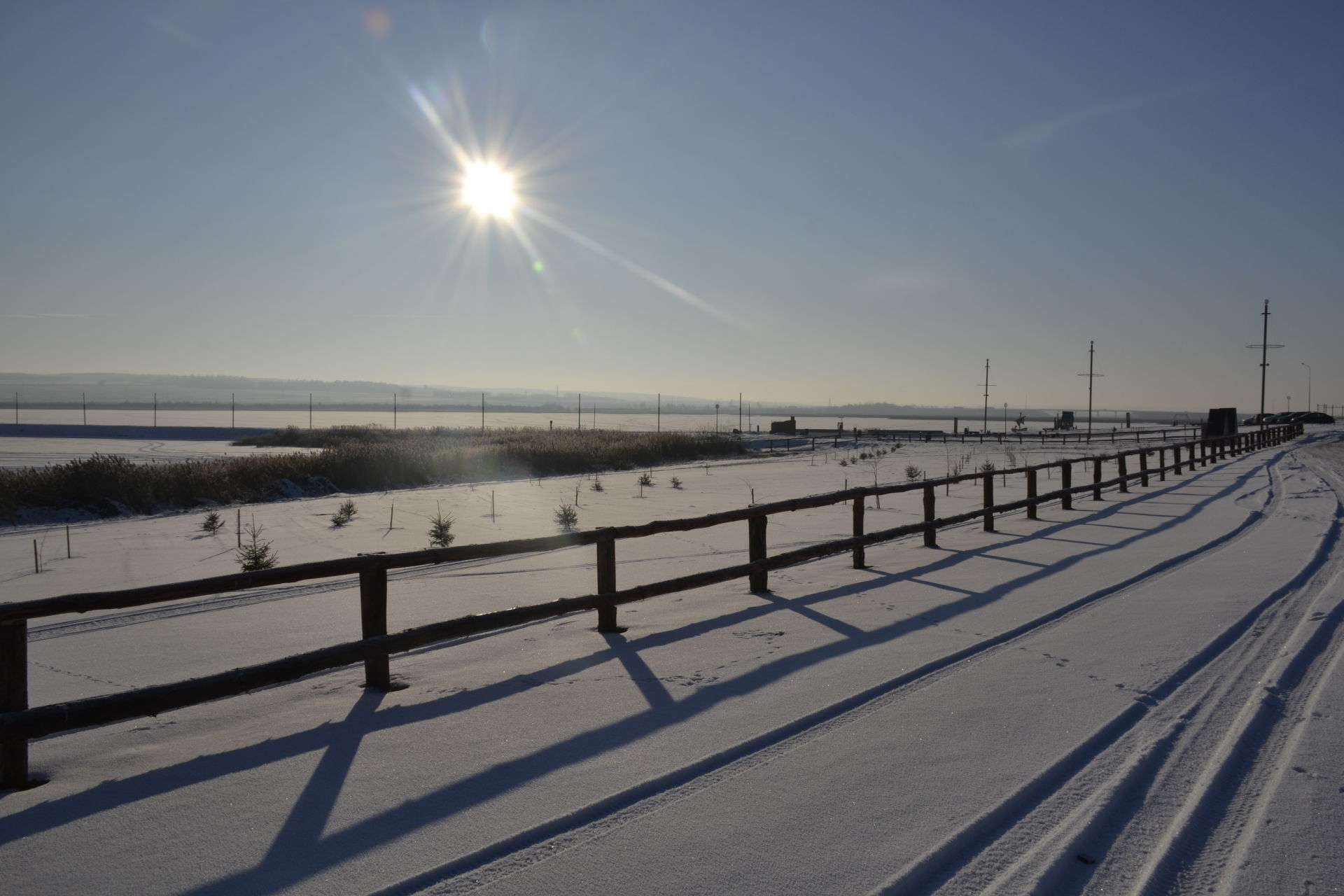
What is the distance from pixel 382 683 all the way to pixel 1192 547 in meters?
10.9

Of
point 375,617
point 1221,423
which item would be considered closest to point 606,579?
point 375,617

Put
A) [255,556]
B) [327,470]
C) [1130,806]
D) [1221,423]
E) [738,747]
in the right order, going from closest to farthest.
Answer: [1130,806] → [738,747] → [255,556] → [327,470] → [1221,423]

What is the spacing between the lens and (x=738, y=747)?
15.2ft

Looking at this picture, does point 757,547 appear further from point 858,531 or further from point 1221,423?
point 1221,423

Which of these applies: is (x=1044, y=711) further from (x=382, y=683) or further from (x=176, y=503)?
(x=176, y=503)

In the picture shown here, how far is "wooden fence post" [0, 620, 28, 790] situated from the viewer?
4.09 metres

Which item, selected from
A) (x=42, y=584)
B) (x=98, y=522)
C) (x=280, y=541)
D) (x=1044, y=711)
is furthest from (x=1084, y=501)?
(x=98, y=522)

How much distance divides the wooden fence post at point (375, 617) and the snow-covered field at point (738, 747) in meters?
0.17

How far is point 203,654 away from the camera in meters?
6.89

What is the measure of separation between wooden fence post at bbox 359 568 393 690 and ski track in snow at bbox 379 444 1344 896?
2399 mm

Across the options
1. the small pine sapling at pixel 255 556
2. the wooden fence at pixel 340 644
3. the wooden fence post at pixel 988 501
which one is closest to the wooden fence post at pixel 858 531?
the wooden fence at pixel 340 644

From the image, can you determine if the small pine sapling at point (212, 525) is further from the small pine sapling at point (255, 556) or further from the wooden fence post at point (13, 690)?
the wooden fence post at point (13, 690)

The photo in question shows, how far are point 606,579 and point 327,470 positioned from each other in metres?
20.9

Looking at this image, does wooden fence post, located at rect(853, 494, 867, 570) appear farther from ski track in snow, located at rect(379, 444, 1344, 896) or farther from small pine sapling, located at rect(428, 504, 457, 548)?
small pine sapling, located at rect(428, 504, 457, 548)
